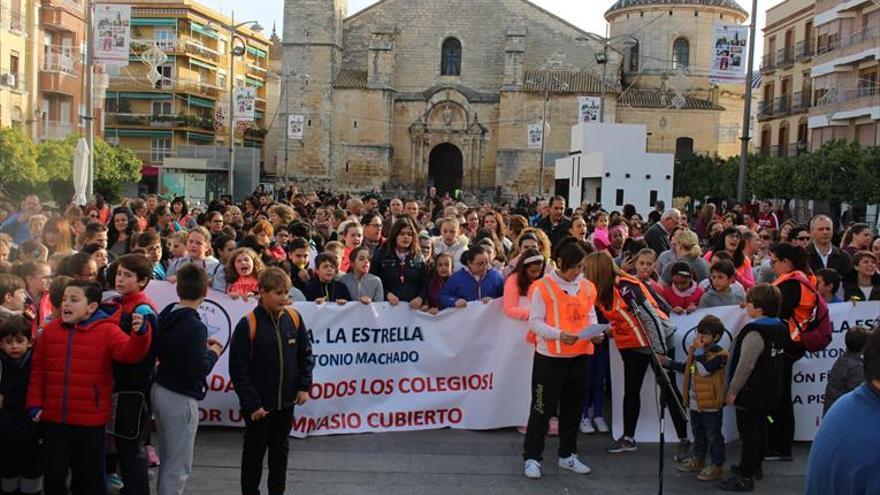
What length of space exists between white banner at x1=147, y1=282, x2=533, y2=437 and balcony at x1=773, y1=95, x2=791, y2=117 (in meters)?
40.5

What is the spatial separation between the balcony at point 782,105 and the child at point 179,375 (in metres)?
43.5

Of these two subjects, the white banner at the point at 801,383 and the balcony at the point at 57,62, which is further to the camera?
the balcony at the point at 57,62

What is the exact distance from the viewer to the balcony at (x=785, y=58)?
44641 millimetres

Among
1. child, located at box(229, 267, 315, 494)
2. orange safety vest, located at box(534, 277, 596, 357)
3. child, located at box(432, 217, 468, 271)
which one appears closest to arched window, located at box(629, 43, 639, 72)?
child, located at box(432, 217, 468, 271)

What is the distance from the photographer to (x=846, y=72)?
38469 mm

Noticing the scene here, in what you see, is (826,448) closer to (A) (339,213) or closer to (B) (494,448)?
(B) (494,448)

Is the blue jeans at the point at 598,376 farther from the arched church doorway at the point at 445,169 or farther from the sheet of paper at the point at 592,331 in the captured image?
the arched church doorway at the point at 445,169

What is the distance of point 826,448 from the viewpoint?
2955 mm

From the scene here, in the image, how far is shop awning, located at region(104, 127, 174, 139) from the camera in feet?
181

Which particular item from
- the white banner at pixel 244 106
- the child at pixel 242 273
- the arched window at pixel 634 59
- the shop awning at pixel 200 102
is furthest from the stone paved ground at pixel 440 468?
the shop awning at pixel 200 102

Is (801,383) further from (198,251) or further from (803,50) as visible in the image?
(803,50)

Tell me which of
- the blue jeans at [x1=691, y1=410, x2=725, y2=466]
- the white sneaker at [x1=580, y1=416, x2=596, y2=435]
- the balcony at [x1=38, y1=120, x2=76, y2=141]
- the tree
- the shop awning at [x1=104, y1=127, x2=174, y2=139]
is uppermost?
the shop awning at [x1=104, y1=127, x2=174, y2=139]

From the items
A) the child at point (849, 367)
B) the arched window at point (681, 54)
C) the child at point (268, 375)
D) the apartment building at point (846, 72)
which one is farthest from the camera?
the arched window at point (681, 54)

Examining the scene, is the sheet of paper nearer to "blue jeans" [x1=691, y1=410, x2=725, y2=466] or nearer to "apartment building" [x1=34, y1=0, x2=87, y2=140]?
"blue jeans" [x1=691, y1=410, x2=725, y2=466]
